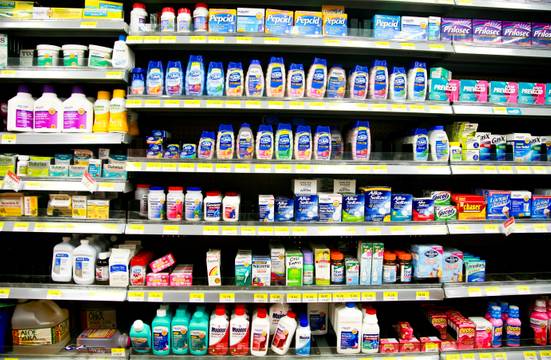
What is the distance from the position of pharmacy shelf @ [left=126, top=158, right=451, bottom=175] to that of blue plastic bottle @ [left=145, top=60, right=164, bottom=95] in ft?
1.48

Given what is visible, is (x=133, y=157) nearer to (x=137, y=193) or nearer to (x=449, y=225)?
(x=137, y=193)

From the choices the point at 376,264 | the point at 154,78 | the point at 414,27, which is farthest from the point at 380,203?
the point at 154,78

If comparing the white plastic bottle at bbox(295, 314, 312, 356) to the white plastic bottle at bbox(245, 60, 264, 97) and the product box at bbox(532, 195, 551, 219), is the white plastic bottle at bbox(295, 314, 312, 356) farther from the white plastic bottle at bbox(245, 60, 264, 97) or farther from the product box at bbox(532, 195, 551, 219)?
the product box at bbox(532, 195, 551, 219)

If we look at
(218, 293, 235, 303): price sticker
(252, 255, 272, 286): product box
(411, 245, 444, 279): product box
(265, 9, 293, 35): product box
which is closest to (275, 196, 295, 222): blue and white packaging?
(252, 255, 272, 286): product box

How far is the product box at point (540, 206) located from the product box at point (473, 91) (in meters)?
0.78

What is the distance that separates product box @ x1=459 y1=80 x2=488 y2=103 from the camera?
2.29m

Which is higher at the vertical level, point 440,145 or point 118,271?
point 440,145

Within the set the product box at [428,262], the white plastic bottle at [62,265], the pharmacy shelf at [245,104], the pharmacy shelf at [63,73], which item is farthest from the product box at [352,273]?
the pharmacy shelf at [63,73]

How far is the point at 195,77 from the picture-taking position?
2107 mm

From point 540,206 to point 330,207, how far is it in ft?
4.97

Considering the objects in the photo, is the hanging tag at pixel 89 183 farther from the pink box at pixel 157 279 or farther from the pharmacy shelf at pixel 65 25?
the pharmacy shelf at pixel 65 25

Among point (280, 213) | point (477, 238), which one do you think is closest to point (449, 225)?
point (477, 238)

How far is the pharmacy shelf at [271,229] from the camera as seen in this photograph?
207cm

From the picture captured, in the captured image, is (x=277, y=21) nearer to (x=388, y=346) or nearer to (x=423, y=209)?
(x=423, y=209)
